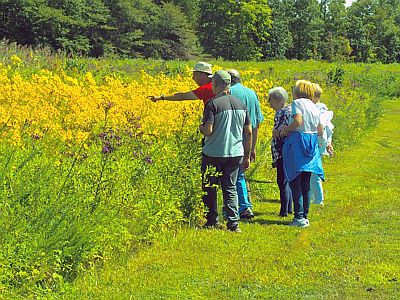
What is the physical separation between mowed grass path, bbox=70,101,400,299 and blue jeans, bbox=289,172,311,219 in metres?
0.21

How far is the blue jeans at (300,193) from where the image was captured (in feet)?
26.6

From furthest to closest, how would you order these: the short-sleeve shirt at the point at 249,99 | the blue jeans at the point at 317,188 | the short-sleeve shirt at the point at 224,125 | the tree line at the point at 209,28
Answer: the tree line at the point at 209,28 < the blue jeans at the point at 317,188 < the short-sleeve shirt at the point at 249,99 < the short-sleeve shirt at the point at 224,125

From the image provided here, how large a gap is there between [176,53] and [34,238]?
65.1 meters

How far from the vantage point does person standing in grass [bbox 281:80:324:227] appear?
802cm

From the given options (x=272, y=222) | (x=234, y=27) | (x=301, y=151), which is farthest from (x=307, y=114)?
(x=234, y=27)

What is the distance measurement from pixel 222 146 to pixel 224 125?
0.23 m

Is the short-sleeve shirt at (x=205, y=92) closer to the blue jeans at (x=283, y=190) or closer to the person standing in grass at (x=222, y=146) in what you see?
the person standing in grass at (x=222, y=146)

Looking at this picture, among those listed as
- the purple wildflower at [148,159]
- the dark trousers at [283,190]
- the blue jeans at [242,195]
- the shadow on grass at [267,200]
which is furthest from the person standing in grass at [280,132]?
the purple wildflower at [148,159]

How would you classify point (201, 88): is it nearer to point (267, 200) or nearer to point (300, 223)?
point (300, 223)

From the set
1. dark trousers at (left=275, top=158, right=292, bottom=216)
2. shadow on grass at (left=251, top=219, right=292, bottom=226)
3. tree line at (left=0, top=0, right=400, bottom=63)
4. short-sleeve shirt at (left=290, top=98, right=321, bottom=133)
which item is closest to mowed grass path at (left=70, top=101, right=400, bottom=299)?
shadow on grass at (left=251, top=219, right=292, bottom=226)

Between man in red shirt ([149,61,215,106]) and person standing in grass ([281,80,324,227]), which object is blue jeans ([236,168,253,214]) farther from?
man in red shirt ([149,61,215,106])

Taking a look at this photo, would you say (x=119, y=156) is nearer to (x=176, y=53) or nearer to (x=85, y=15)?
(x=85, y=15)

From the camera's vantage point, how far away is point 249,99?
8281 millimetres

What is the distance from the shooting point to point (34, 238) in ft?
16.4
